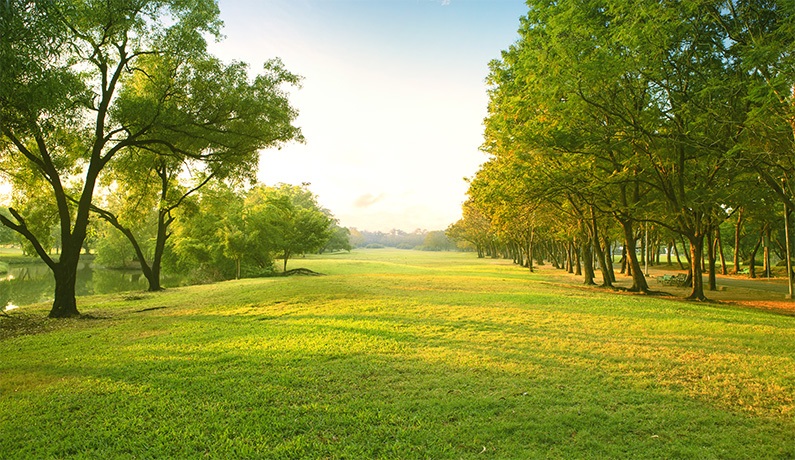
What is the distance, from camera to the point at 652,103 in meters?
13.9

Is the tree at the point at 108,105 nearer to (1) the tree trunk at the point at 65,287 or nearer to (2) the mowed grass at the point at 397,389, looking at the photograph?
(1) the tree trunk at the point at 65,287

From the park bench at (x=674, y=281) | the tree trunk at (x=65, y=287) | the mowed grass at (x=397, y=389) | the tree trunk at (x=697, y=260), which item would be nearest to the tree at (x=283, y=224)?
the tree trunk at (x=65, y=287)

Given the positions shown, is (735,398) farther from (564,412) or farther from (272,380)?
(272,380)

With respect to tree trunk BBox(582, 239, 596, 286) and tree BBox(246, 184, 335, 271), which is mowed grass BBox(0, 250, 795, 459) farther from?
tree BBox(246, 184, 335, 271)

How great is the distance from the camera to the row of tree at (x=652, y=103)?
383 inches

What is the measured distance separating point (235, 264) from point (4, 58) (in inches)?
1030

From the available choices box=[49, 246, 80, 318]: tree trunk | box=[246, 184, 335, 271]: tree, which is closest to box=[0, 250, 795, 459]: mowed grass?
box=[49, 246, 80, 318]: tree trunk

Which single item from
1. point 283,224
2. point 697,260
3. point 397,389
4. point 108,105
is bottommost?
point 397,389

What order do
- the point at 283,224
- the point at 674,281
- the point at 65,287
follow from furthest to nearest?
the point at 283,224 < the point at 674,281 < the point at 65,287

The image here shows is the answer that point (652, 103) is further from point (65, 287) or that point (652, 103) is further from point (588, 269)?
point (65, 287)

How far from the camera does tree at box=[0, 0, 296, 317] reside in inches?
383

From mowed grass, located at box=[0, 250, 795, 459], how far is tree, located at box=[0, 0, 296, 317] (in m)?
4.11

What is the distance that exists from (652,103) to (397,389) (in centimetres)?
1421

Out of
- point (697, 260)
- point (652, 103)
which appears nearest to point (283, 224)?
point (652, 103)
